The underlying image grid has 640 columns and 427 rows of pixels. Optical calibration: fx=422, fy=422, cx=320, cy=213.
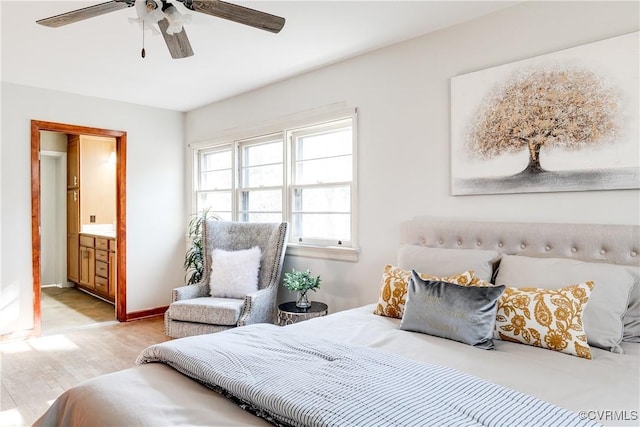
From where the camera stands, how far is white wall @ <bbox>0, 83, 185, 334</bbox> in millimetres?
4004

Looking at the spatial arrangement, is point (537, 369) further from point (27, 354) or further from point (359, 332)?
point (27, 354)

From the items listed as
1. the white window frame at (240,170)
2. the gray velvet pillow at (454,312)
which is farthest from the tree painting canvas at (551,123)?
the white window frame at (240,170)

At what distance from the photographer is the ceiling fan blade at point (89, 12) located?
1.82 metres

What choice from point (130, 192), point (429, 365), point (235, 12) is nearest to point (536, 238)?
point (429, 365)

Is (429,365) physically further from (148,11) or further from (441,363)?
(148,11)

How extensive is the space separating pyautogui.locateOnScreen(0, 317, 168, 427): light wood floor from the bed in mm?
1464

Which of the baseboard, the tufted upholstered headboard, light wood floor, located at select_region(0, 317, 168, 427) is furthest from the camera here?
the baseboard

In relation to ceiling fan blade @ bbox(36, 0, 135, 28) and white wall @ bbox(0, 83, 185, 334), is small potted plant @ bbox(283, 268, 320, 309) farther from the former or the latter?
white wall @ bbox(0, 83, 185, 334)

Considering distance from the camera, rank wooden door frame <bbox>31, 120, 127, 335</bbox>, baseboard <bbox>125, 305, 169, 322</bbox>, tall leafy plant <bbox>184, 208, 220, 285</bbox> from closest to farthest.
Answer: wooden door frame <bbox>31, 120, 127, 335</bbox>
tall leafy plant <bbox>184, 208, 220, 285</bbox>
baseboard <bbox>125, 305, 169, 322</bbox>

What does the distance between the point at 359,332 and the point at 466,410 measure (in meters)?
0.95

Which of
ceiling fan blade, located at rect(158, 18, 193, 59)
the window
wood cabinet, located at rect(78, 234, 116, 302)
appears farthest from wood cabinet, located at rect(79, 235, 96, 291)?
ceiling fan blade, located at rect(158, 18, 193, 59)

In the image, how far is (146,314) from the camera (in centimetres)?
495

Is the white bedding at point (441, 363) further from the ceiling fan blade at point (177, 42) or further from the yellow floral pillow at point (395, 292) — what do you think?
the ceiling fan blade at point (177, 42)

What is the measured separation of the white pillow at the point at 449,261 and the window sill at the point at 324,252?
0.73 metres
